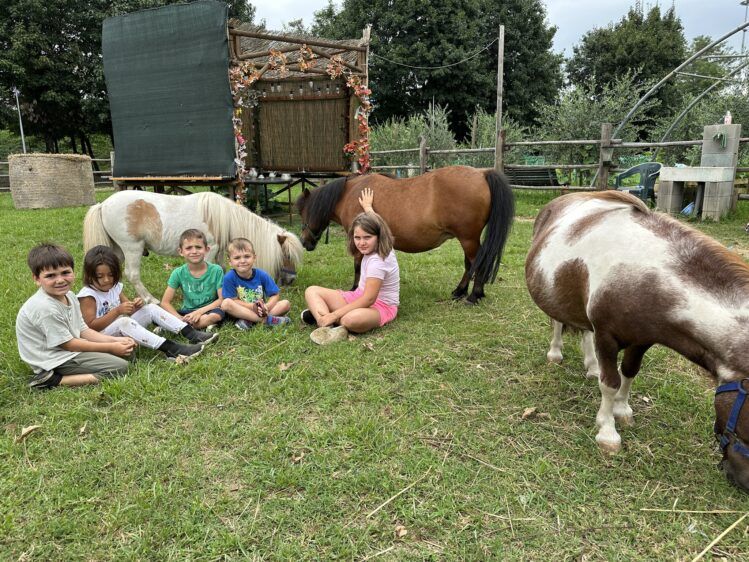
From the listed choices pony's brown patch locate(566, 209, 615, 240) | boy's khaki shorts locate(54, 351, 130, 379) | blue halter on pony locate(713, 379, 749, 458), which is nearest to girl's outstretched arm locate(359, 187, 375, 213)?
pony's brown patch locate(566, 209, 615, 240)

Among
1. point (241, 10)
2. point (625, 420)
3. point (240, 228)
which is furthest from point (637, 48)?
point (625, 420)

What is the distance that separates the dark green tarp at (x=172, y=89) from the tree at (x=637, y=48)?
92.4 feet

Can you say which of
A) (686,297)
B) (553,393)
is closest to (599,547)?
(686,297)

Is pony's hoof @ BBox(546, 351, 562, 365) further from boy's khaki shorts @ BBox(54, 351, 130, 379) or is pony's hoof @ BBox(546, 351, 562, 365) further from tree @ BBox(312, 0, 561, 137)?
tree @ BBox(312, 0, 561, 137)

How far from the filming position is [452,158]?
15.2 m

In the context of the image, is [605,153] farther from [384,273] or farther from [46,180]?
[46,180]

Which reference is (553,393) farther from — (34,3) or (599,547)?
(34,3)

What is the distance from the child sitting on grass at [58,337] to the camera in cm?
293

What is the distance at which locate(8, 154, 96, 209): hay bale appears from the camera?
12.0 m

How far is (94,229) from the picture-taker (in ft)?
15.5

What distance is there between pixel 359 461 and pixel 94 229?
3.96 metres

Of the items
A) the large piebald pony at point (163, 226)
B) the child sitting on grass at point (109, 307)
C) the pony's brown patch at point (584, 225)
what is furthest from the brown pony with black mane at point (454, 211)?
the pony's brown patch at point (584, 225)

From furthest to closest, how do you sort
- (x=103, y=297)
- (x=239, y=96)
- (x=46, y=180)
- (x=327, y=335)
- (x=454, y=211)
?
(x=46, y=180) → (x=239, y=96) → (x=454, y=211) → (x=327, y=335) → (x=103, y=297)

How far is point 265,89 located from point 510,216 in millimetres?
7481
